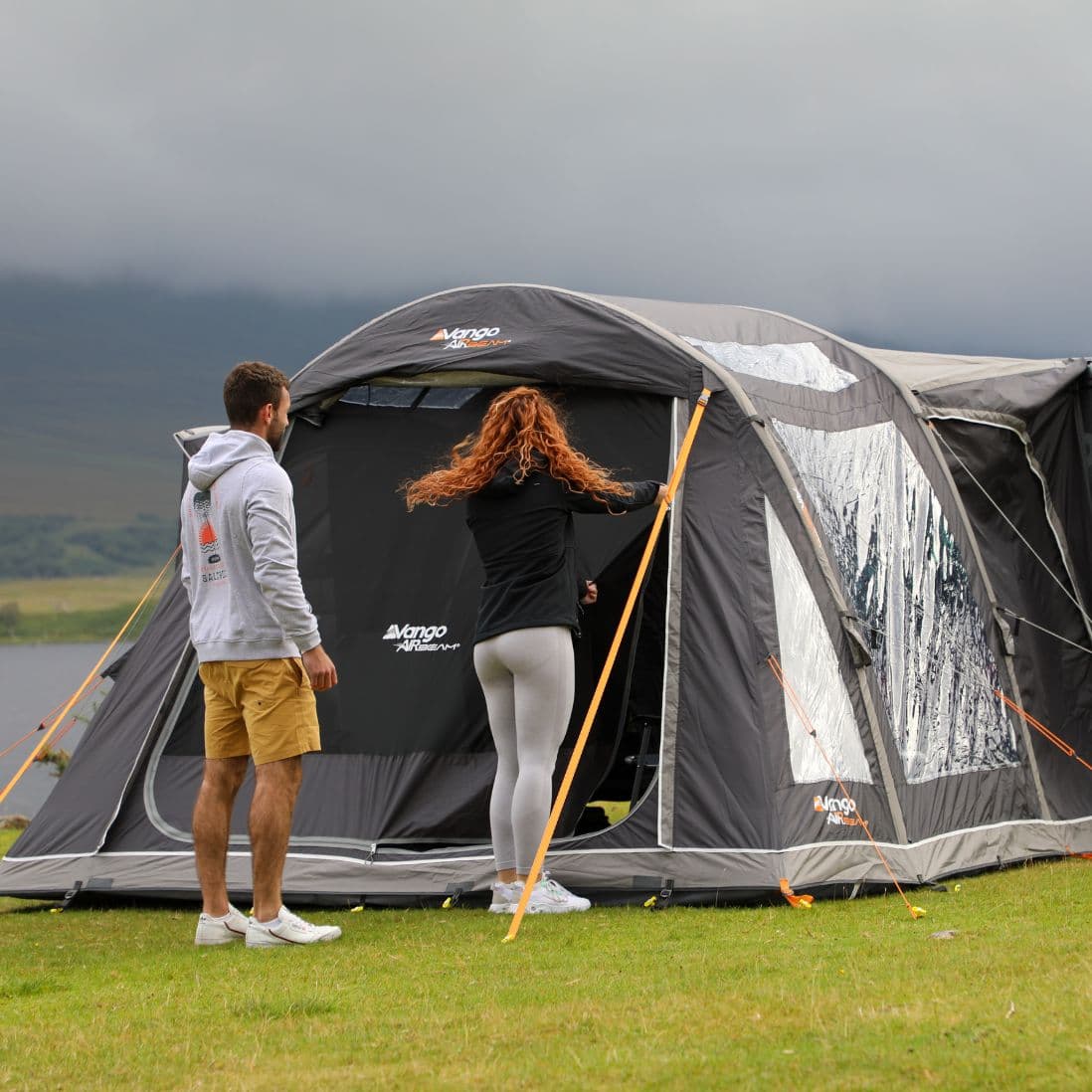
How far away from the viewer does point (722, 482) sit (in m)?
→ 7.16

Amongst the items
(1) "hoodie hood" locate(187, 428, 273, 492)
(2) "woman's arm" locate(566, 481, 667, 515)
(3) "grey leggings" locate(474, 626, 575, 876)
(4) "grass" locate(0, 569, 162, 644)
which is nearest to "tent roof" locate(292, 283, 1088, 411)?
(2) "woman's arm" locate(566, 481, 667, 515)

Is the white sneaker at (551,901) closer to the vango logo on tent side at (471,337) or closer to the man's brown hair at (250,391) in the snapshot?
the man's brown hair at (250,391)

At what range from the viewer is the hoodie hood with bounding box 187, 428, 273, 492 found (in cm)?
591

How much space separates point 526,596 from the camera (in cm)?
641

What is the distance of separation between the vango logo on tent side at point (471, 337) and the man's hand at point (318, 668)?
86.9 inches

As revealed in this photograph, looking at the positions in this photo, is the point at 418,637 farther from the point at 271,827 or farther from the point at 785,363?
the point at 271,827

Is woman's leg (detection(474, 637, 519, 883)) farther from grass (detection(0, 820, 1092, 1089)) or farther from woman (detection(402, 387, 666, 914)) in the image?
grass (detection(0, 820, 1092, 1089))

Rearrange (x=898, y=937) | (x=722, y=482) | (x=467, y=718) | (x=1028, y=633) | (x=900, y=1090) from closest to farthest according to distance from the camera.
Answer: (x=900, y=1090)
(x=898, y=937)
(x=722, y=482)
(x=467, y=718)
(x=1028, y=633)

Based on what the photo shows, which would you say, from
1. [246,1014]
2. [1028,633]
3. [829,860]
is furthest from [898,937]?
[1028,633]

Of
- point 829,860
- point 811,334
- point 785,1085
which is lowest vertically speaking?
point 829,860

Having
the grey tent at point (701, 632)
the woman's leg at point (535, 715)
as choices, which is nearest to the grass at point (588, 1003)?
the woman's leg at point (535, 715)

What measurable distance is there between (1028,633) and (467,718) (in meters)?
2.90

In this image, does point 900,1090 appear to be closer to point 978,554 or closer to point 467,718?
point 467,718

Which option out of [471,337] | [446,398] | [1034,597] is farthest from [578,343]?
[1034,597]
